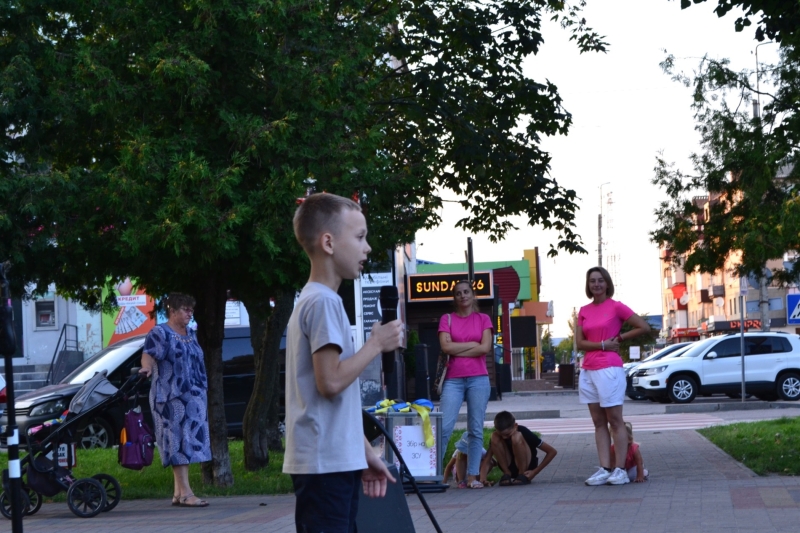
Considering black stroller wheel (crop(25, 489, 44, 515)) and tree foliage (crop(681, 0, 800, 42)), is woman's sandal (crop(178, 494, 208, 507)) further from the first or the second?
tree foliage (crop(681, 0, 800, 42))

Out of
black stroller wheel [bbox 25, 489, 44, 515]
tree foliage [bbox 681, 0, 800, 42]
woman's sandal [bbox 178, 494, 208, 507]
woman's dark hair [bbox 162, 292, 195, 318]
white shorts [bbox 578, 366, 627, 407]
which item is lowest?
woman's sandal [bbox 178, 494, 208, 507]

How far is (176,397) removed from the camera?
10.3 meters

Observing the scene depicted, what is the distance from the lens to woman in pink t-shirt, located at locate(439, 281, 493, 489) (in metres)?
10.7

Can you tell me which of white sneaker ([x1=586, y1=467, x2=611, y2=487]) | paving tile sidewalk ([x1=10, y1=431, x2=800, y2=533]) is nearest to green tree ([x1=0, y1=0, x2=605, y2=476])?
paving tile sidewalk ([x1=10, y1=431, x2=800, y2=533])

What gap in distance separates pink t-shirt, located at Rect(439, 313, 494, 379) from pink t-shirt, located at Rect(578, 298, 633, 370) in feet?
2.99

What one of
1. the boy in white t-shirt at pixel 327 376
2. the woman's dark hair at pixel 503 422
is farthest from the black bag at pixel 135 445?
the boy in white t-shirt at pixel 327 376

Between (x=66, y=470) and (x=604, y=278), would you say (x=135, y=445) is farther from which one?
(x=604, y=278)

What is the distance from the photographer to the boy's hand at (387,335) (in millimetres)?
3805

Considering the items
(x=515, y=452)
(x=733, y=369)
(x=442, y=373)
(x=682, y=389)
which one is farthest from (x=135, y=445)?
(x=733, y=369)

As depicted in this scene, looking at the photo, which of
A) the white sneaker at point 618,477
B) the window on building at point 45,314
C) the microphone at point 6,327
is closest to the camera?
the microphone at point 6,327

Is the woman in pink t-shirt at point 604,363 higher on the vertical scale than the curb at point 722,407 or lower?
higher

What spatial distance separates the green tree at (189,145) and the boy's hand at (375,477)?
5.97 meters

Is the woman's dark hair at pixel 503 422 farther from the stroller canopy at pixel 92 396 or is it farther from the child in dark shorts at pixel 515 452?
the stroller canopy at pixel 92 396

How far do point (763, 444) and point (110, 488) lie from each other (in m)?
7.47
